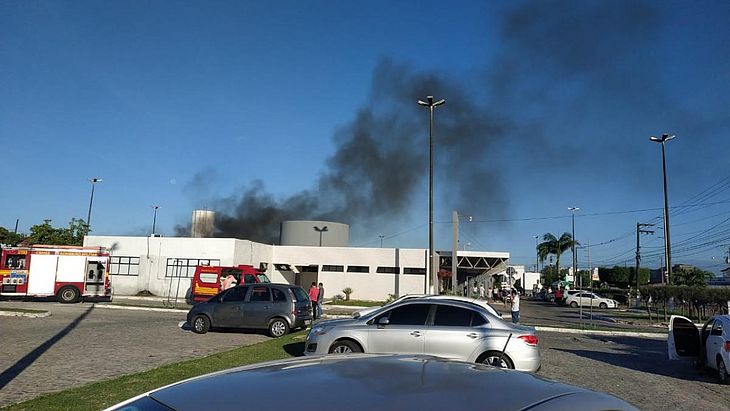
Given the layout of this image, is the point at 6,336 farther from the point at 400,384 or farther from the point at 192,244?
the point at 192,244

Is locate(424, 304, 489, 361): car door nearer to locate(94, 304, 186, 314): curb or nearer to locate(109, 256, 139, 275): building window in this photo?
locate(94, 304, 186, 314): curb

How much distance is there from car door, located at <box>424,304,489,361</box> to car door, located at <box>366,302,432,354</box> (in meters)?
0.20

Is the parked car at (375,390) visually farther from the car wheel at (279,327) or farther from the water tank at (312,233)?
the water tank at (312,233)

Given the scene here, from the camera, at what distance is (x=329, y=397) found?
2.02 m

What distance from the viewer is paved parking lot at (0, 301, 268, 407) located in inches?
375

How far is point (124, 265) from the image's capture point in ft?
125

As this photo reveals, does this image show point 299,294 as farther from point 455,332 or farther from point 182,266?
point 182,266

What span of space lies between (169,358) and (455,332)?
650cm

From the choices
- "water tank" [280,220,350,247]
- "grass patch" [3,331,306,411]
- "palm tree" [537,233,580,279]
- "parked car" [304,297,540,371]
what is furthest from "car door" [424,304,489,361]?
"palm tree" [537,233,580,279]

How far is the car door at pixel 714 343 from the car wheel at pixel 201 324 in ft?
44.7

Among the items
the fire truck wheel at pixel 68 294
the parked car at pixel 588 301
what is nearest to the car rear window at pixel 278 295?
the fire truck wheel at pixel 68 294

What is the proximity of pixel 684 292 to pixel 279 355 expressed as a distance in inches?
1081

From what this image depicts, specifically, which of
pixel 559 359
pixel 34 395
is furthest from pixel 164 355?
pixel 559 359

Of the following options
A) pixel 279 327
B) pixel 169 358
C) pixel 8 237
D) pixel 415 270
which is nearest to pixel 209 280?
pixel 279 327
